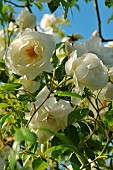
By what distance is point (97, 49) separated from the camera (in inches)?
55.1

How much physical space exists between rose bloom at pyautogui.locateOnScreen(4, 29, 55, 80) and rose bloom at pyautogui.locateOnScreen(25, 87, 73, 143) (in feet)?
0.27

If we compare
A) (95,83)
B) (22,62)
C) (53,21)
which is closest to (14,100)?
(22,62)

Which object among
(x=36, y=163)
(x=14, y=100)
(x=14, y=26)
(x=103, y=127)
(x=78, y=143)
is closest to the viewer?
(x=36, y=163)

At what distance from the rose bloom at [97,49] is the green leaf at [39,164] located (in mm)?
375

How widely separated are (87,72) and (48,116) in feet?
0.52

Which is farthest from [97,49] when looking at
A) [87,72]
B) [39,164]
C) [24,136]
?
[24,136]

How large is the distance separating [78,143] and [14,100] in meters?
0.32

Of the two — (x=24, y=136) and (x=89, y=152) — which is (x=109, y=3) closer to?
(x=89, y=152)

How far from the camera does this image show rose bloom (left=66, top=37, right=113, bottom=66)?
1.37 metres

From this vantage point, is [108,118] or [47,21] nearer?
[108,118]

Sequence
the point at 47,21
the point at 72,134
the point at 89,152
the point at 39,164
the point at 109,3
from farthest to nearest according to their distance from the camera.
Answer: the point at 47,21 < the point at 109,3 < the point at 89,152 < the point at 72,134 < the point at 39,164

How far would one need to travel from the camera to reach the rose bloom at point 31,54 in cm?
121

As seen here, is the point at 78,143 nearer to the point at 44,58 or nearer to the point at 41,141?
the point at 41,141

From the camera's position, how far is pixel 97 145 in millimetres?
1428
